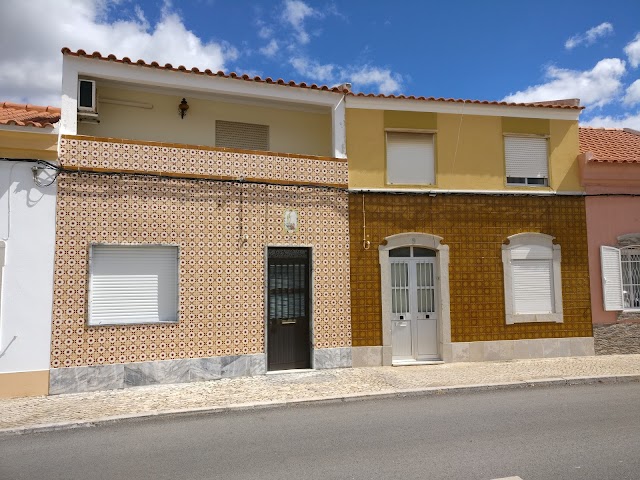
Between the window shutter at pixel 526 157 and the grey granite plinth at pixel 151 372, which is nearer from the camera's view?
the grey granite plinth at pixel 151 372

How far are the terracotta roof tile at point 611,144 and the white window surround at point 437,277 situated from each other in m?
4.40

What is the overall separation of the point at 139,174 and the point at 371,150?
4783mm

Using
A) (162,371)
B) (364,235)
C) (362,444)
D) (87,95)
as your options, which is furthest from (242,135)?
(362,444)

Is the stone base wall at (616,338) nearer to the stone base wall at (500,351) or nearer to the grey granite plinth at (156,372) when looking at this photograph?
the stone base wall at (500,351)

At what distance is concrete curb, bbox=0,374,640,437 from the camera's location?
6.21 m

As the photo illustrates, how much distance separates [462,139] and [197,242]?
20.7ft

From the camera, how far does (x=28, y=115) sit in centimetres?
898

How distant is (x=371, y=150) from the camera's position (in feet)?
33.8

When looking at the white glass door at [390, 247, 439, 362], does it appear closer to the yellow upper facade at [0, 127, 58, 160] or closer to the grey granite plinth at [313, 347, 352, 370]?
the grey granite plinth at [313, 347, 352, 370]

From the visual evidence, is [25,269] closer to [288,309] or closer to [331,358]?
[288,309]

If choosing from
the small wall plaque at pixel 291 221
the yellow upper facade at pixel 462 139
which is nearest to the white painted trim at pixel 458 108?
the yellow upper facade at pixel 462 139

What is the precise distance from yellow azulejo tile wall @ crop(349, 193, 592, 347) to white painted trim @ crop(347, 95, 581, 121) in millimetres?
1932

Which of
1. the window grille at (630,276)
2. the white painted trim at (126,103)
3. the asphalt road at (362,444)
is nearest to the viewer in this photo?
the asphalt road at (362,444)

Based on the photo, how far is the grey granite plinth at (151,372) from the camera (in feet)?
26.2
